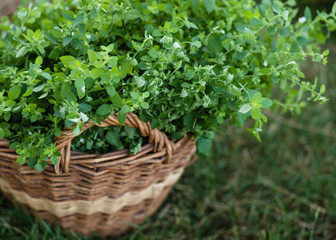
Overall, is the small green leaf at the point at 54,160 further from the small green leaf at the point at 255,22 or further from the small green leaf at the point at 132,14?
the small green leaf at the point at 255,22

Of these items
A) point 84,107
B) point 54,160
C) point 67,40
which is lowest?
point 54,160

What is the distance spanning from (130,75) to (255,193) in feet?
2.87

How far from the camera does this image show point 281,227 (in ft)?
4.23

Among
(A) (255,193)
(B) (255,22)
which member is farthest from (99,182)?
(A) (255,193)

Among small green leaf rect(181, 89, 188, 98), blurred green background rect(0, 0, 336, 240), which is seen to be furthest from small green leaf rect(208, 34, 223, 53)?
blurred green background rect(0, 0, 336, 240)

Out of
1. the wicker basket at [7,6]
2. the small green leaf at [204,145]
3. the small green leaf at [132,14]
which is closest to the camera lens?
the small green leaf at [132,14]

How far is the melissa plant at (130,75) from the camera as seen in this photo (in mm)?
758

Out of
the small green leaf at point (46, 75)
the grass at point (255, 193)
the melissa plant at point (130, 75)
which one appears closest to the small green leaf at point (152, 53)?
the melissa plant at point (130, 75)

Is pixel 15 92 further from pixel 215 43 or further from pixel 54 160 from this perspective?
pixel 215 43

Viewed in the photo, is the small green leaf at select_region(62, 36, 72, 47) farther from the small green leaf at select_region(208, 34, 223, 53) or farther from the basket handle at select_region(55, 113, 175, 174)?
the small green leaf at select_region(208, 34, 223, 53)

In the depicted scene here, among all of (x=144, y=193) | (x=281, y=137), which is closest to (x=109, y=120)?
(x=144, y=193)

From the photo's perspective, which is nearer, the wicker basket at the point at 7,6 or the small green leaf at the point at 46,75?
the small green leaf at the point at 46,75

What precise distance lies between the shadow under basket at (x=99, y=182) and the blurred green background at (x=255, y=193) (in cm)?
9

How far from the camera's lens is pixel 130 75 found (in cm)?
88
